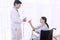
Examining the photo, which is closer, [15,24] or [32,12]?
[15,24]

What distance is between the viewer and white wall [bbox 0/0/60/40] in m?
3.90

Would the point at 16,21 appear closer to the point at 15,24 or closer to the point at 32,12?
the point at 15,24

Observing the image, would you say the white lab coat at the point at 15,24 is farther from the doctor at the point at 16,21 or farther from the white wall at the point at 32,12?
the white wall at the point at 32,12

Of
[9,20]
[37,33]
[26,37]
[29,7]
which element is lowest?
[26,37]

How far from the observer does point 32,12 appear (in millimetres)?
4512

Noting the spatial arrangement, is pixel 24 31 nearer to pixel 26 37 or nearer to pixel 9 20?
pixel 26 37

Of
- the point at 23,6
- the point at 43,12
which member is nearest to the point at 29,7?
the point at 23,6

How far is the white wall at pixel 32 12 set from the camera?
390 centimetres

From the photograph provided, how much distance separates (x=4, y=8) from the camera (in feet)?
12.7

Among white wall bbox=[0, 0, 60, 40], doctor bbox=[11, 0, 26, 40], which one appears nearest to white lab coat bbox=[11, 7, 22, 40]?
doctor bbox=[11, 0, 26, 40]

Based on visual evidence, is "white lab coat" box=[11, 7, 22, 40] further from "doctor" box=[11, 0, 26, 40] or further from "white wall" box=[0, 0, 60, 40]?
"white wall" box=[0, 0, 60, 40]

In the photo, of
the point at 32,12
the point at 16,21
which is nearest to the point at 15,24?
the point at 16,21

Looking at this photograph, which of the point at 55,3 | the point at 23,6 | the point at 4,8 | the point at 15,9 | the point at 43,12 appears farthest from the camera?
the point at 55,3

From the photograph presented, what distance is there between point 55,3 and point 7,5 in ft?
6.46
